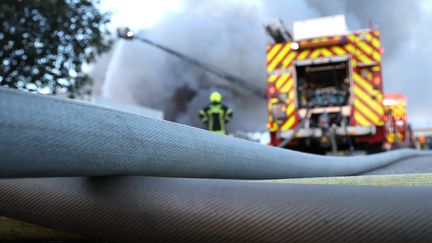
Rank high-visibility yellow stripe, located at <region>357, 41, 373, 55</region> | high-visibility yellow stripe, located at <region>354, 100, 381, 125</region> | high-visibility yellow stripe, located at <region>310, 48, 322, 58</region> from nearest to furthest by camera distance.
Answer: high-visibility yellow stripe, located at <region>354, 100, 381, 125</region> → high-visibility yellow stripe, located at <region>357, 41, 373, 55</region> → high-visibility yellow stripe, located at <region>310, 48, 322, 58</region>

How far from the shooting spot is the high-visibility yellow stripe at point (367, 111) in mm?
5379

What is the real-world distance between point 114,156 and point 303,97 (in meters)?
5.18

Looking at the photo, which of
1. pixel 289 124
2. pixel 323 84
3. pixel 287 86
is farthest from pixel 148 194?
pixel 323 84

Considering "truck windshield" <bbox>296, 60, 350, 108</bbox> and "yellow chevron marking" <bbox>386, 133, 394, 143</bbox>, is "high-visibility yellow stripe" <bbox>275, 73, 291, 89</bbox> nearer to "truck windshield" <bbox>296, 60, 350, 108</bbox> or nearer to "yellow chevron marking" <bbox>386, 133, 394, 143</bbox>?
"truck windshield" <bbox>296, 60, 350, 108</bbox>

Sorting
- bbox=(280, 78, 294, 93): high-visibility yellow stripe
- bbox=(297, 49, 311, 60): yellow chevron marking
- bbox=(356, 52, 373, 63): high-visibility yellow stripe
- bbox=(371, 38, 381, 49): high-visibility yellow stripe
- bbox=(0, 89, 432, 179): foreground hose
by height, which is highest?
bbox=(371, 38, 381, 49): high-visibility yellow stripe

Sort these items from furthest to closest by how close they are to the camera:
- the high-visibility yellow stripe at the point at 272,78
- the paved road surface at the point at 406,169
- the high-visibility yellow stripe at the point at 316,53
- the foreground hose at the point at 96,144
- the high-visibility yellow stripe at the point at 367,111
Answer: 1. the high-visibility yellow stripe at the point at 272,78
2. the high-visibility yellow stripe at the point at 316,53
3. the high-visibility yellow stripe at the point at 367,111
4. the paved road surface at the point at 406,169
5. the foreground hose at the point at 96,144

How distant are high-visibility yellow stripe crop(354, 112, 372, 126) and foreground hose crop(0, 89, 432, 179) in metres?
4.40

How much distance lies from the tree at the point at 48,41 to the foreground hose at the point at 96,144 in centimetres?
511

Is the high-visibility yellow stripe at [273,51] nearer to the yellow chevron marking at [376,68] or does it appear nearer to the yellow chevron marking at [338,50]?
the yellow chevron marking at [338,50]

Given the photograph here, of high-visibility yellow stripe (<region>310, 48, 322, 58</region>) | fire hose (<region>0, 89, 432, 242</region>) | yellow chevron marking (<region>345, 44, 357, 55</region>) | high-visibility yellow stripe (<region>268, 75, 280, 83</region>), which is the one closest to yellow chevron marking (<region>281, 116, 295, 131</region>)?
high-visibility yellow stripe (<region>268, 75, 280, 83</region>)

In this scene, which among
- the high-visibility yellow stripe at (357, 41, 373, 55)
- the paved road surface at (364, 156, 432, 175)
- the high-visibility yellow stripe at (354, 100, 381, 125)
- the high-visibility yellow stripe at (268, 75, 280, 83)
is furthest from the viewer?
the high-visibility yellow stripe at (268, 75, 280, 83)

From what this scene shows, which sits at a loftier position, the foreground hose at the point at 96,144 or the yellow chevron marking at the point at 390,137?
the foreground hose at the point at 96,144

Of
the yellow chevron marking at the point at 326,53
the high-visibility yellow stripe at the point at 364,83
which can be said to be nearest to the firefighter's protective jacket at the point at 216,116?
the yellow chevron marking at the point at 326,53

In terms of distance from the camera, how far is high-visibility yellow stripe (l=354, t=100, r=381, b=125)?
538cm
